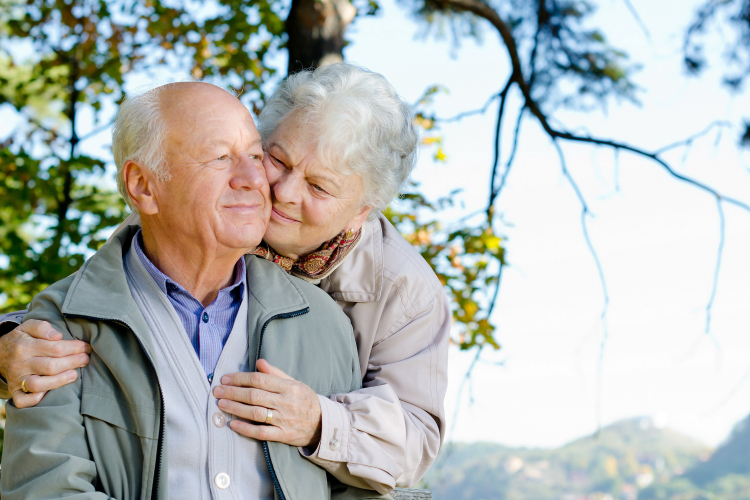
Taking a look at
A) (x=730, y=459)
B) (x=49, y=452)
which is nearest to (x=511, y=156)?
(x=49, y=452)

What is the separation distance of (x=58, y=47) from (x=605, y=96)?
4290 mm

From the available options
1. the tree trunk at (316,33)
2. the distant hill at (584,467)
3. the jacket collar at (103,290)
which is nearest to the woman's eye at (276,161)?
the jacket collar at (103,290)

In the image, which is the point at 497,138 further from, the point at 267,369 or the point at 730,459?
the point at 730,459

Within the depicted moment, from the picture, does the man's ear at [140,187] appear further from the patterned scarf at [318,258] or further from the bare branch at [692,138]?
the bare branch at [692,138]

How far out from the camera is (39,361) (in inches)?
58.8

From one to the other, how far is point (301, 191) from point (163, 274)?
442 millimetres

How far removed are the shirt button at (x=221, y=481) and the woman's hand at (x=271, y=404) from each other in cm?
10

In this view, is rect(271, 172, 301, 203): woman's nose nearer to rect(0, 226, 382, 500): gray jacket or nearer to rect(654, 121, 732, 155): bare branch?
rect(0, 226, 382, 500): gray jacket

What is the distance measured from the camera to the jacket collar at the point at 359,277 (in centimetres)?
198

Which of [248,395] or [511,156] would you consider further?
[511,156]

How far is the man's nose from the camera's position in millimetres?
1713

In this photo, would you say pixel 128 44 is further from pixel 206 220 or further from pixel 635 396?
pixel 635 396

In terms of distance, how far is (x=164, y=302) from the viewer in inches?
66.3

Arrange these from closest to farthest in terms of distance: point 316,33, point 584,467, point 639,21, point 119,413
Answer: point 119,413, point 316,33, point 639,21, point 584,467
